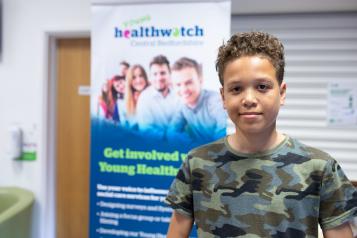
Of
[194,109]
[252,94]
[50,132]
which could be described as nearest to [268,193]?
[252,94]

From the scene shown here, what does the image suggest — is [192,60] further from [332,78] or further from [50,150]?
[50,150]

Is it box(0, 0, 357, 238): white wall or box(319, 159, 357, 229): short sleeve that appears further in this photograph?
box(0, 0, 357, 238): white wall

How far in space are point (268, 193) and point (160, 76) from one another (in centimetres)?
161

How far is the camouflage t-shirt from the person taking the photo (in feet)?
2.72

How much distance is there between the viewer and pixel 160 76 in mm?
2346

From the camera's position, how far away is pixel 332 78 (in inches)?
102

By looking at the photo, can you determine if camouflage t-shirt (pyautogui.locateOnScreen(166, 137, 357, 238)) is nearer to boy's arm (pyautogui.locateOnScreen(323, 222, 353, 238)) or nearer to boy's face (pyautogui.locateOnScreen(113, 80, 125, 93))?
boy's arm (pyautogui.locateOnScreen(323, 222, 353, 238))

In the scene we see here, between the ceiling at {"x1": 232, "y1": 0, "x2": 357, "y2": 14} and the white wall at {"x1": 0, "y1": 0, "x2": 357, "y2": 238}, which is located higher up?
the ceiling at {"x1": 232, "y1": 0, "x2": 357, "y2": 14}

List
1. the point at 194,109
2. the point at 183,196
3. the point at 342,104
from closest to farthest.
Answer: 1. the point at 183,196
2. the point at 194,109
3. the point at 342,104

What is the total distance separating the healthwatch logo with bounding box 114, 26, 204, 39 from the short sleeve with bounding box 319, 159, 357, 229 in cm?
162

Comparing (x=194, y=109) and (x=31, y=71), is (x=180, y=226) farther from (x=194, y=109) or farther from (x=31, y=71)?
(x=31, y=71)

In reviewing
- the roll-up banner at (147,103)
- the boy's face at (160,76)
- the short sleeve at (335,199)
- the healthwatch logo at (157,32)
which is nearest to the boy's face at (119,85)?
the roll-up banner at (147,103)

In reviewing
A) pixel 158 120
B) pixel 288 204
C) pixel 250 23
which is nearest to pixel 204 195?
pixel 288 204

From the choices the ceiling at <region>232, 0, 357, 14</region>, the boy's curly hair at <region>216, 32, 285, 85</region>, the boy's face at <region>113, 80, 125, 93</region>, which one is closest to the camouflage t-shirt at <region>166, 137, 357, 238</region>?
the boy's curly hair at <region>216, 32, 285, 85</region>
